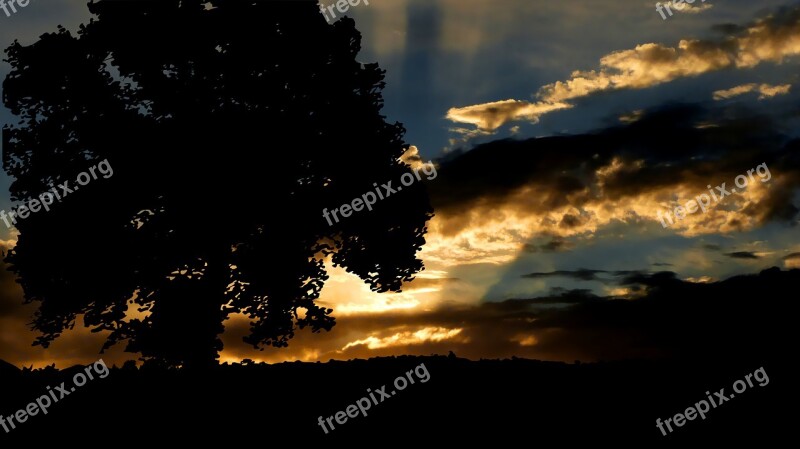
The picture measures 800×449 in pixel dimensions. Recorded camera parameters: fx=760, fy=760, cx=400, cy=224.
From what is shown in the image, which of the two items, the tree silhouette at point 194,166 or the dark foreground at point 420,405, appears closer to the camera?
the dark foreground at point 420,405

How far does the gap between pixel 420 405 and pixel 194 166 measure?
13664mm

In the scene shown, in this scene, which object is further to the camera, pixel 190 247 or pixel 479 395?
pixel 190 247

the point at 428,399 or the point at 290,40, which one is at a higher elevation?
the point at 290,40

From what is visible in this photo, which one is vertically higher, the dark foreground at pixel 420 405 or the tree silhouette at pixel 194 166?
the tree silhouette at pixel 194 166

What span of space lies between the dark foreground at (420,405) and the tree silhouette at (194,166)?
7.18 meters

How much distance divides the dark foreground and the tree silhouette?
23.6ft

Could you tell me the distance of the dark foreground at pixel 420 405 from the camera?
51.2ft

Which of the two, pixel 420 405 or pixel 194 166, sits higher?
pixel 194 166

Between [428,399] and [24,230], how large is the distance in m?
17.9

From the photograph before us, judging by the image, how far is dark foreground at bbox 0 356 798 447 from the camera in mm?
15609

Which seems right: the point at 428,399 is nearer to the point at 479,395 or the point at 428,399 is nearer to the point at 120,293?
the point at 479,395

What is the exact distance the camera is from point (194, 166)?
26812 millimetres

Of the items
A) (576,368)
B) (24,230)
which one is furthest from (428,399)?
(24,230)

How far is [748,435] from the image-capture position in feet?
49.5
